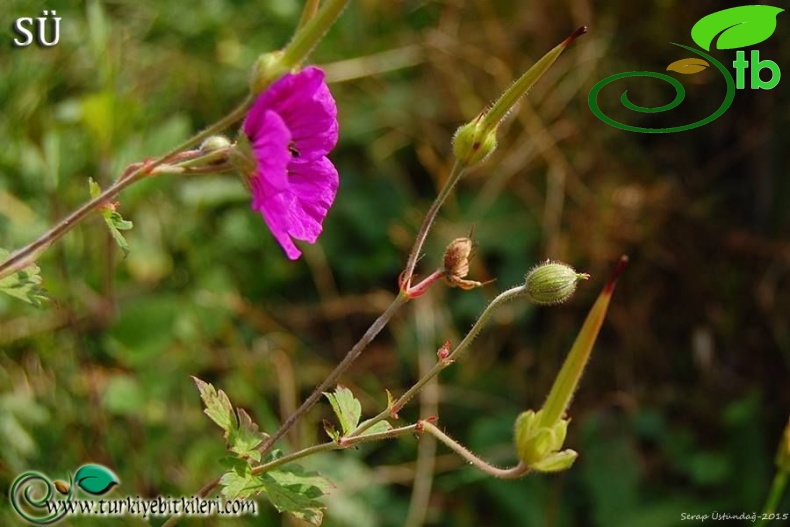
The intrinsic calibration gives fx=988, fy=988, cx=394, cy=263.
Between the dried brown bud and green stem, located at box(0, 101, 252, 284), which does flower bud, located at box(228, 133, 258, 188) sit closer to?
green stem, located at box(0, 101, 252, 284)

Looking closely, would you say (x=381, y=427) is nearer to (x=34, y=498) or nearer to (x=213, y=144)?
(x=213, y=144)

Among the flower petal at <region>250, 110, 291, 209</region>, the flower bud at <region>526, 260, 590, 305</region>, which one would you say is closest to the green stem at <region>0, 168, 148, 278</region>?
the flower petal at <region>250, 110, 291, 209</region>

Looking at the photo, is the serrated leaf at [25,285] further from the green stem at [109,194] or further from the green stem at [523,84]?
the green stem at [523,84]

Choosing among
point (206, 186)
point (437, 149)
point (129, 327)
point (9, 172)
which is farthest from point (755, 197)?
point (9, 172)

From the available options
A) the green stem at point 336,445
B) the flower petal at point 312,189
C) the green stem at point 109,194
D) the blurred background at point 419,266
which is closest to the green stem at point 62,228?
the green stem at point 109,194

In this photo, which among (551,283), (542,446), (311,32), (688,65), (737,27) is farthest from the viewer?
(688,65)

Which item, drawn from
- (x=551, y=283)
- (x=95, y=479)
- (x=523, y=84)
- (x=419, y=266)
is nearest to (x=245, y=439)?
(x=551, y=283)
